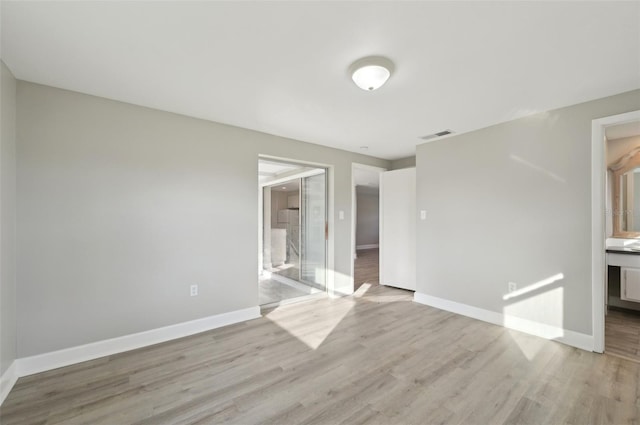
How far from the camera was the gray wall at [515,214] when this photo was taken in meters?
2.62

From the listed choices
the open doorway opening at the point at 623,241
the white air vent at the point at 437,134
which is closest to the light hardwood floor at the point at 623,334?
the open doorway opening at the point at 623,241

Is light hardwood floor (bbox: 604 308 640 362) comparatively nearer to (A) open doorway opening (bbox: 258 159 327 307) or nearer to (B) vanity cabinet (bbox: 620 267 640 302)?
(B) vanity cabinet (bbox: 620 267 640 302)

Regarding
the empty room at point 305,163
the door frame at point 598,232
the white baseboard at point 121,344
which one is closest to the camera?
the empty room at point 305,163

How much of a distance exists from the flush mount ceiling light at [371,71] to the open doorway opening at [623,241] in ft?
8.61

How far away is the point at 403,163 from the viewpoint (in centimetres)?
504

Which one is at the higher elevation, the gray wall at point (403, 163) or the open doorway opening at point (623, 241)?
the gray wall at point (403, 163)

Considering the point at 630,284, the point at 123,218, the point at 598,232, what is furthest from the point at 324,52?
the point at 630,284

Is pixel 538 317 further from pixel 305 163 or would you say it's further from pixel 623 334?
pixel 305 163

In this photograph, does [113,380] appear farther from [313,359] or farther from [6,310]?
[313,359]

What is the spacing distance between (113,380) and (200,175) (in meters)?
2.04

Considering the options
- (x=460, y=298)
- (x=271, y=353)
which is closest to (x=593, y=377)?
(x=460, y=298)

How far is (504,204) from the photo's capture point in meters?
3.17

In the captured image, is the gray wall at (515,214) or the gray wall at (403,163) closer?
the gray wall at (515,214)

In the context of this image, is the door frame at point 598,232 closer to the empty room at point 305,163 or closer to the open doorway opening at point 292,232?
the empty room at point 305,163
